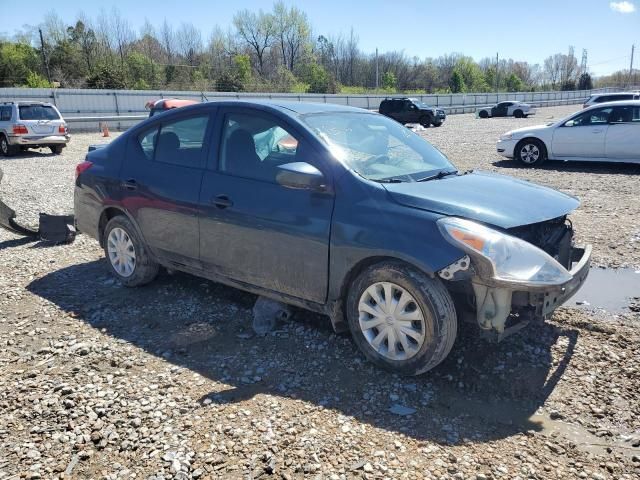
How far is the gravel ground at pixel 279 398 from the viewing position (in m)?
2.71

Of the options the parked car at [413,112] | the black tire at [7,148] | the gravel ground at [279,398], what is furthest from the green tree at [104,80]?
the gravel ground at [279,398]

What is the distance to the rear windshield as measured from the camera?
16.8 m

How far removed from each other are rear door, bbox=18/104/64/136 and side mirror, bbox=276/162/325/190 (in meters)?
16.1

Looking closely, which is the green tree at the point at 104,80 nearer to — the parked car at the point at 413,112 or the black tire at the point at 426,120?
the parked car at the point at 413,112

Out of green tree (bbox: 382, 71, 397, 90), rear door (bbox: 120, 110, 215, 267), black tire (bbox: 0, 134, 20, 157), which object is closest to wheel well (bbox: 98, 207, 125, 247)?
rear door (bbox: 120, 110, 215, 267)

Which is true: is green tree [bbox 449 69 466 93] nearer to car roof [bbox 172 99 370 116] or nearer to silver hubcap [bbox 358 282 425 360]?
car roof [bbox 172 99 370 116]

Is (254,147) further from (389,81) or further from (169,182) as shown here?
(389,81)

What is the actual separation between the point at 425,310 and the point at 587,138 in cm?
1133

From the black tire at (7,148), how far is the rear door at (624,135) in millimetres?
17160

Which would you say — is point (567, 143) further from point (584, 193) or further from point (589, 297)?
point (589, 297)

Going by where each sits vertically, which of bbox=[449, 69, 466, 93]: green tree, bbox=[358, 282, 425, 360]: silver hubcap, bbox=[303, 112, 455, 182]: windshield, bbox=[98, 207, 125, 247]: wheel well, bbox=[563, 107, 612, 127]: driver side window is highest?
bbox=[449, 69, 466, 93]: green tree

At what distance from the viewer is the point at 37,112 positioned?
1706 cm

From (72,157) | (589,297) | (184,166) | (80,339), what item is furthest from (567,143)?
(72,157)

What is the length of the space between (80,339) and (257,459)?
84.0 inches
